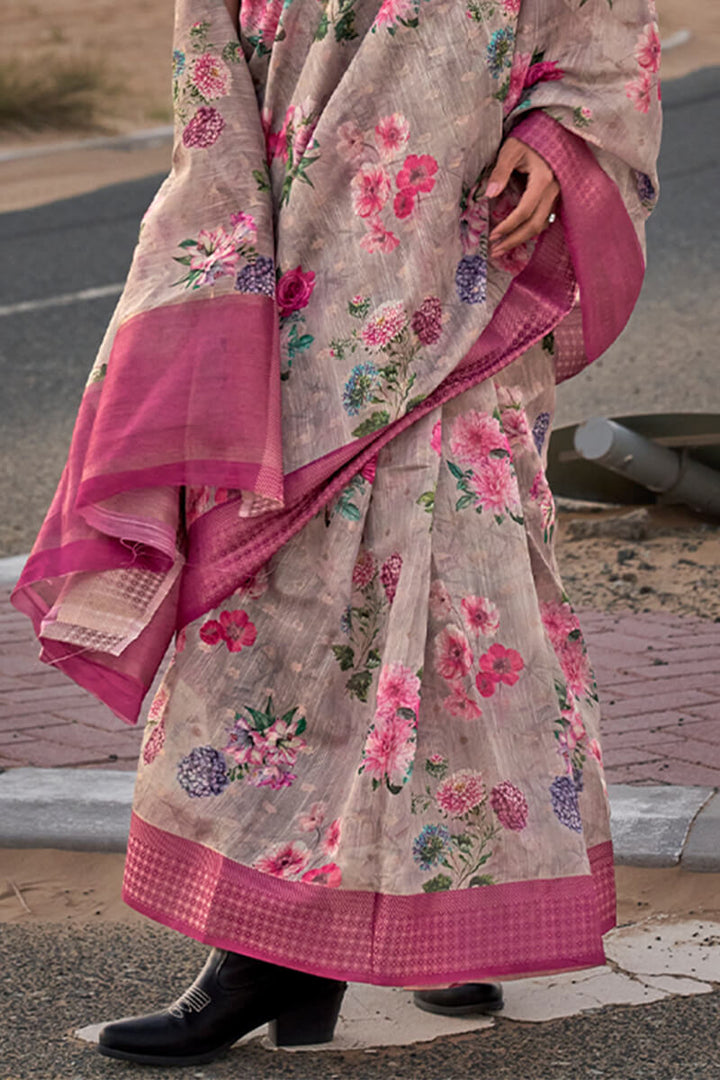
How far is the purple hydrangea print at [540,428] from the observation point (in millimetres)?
2480

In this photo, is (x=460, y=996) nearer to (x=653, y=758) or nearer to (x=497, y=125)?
(x=653, y=758)

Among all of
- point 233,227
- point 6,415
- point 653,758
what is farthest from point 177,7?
point 6,415

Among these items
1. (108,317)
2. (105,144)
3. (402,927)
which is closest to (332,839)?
(402,927)

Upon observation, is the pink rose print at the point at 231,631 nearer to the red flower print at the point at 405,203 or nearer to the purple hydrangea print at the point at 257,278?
the purple hydrangea print at the point at 257,278

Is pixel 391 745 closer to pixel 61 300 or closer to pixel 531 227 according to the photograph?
pixel 531 227

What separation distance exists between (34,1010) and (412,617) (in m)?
0.92

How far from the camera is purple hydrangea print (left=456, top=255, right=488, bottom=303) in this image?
2.35 metres

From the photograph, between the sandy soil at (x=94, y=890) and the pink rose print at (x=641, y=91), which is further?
the sandy soil at (x=94, y=890)

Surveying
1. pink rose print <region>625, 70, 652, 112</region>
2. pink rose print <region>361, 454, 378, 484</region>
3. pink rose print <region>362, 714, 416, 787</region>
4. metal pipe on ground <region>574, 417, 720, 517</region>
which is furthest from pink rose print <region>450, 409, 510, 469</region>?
metal pipe on ground <region>574, 417, 720, 517</region>

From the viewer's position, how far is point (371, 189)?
2.31 m

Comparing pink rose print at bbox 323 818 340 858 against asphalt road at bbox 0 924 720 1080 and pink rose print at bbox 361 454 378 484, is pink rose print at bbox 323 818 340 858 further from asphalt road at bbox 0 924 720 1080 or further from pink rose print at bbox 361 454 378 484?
pink rose print at bbox 361 454 378 484

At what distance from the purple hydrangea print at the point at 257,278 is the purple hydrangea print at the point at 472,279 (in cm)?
26

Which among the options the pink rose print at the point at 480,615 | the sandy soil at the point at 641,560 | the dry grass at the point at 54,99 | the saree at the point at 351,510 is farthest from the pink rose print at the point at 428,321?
Result: the dry grass at the point at 54,99

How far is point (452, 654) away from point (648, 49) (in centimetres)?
90
